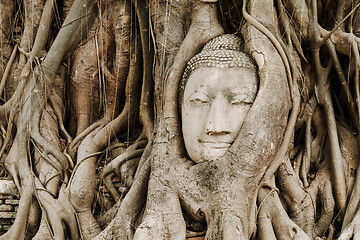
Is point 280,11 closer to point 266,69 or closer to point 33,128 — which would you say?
point 266,69

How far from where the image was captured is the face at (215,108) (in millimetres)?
3316

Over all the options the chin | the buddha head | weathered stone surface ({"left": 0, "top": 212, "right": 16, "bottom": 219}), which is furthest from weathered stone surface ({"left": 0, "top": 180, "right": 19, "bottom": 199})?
the chin

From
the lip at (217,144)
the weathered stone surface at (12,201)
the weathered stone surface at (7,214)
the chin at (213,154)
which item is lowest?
the weathered stone surface at (7,214)

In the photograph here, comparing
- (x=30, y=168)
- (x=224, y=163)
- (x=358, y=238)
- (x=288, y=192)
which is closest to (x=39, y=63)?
(x=30, y=168)

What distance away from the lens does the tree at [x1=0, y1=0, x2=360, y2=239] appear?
10.6 ft

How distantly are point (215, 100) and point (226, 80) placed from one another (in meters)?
0.15

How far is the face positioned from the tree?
101mm

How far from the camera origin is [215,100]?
11.1ft

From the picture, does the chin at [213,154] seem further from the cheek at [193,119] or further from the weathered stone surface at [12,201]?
the weathered stone surface at [12,201]

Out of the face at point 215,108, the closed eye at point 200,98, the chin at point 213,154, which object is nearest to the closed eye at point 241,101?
the face at point 215,108

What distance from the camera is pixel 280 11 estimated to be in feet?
12.1

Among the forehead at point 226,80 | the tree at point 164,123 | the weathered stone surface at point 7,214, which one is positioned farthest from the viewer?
the weathered stone surface at point 7,214

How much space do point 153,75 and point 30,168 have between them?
45.6 inches

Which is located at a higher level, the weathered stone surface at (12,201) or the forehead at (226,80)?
the forehead at (226,80)
